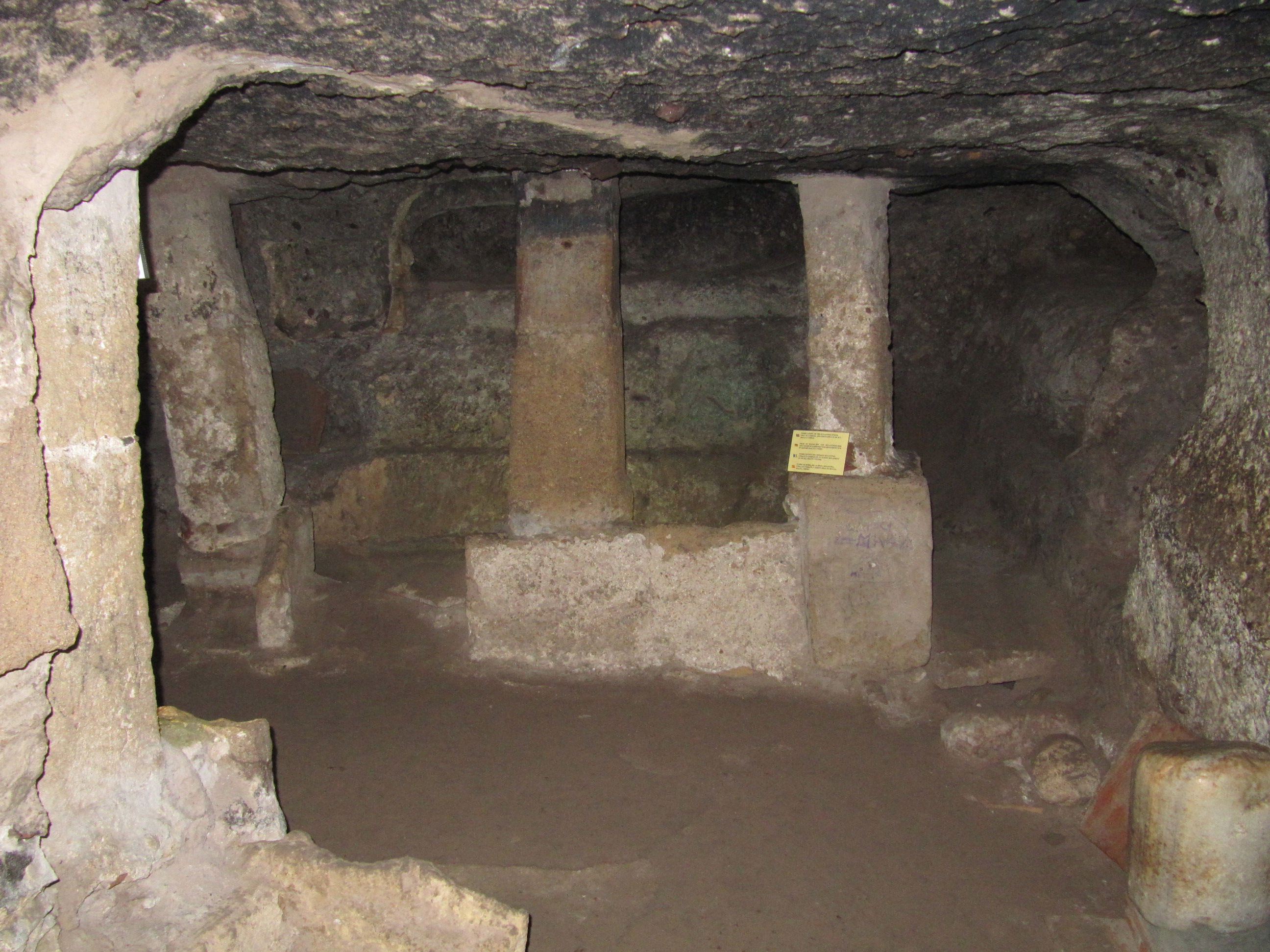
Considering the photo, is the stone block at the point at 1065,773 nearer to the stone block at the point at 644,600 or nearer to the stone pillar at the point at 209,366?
the stone block at the point at 644,600

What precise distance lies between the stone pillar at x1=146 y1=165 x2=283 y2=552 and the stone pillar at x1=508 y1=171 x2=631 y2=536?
129 cm

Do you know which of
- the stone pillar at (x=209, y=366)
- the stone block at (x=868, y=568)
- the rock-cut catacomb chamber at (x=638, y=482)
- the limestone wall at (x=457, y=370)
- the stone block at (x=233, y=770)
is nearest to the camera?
the rock-cut catacomb chamber at (x=638, y=482)

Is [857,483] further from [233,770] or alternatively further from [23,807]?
[23,807]

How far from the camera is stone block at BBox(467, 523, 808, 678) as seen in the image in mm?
3689

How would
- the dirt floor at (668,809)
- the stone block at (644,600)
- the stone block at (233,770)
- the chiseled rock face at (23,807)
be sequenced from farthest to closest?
the stone block at (644,600), the dirt floor at (668,809), the stone block at (233,770), the chiseled rock face at (23,807)

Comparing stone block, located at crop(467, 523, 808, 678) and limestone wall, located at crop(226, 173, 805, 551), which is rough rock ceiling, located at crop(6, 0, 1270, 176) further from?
limestone wall, located at crop(226, 173, 805, 551)

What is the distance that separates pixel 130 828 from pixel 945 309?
505cm

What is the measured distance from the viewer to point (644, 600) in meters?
3.74

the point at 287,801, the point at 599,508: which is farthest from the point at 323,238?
the point at 287,801

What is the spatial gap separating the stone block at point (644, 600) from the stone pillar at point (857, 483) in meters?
0.15

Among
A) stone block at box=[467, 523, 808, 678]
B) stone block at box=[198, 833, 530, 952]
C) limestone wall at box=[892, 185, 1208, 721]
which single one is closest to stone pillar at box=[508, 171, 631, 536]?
stone block at box=[467, 523, 808, 678]

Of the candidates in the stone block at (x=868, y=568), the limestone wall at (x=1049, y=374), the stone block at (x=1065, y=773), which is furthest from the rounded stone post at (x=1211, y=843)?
the stone block at (x=868, y=568)

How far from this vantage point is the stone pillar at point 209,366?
3.86m

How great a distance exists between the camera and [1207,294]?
2893mm
